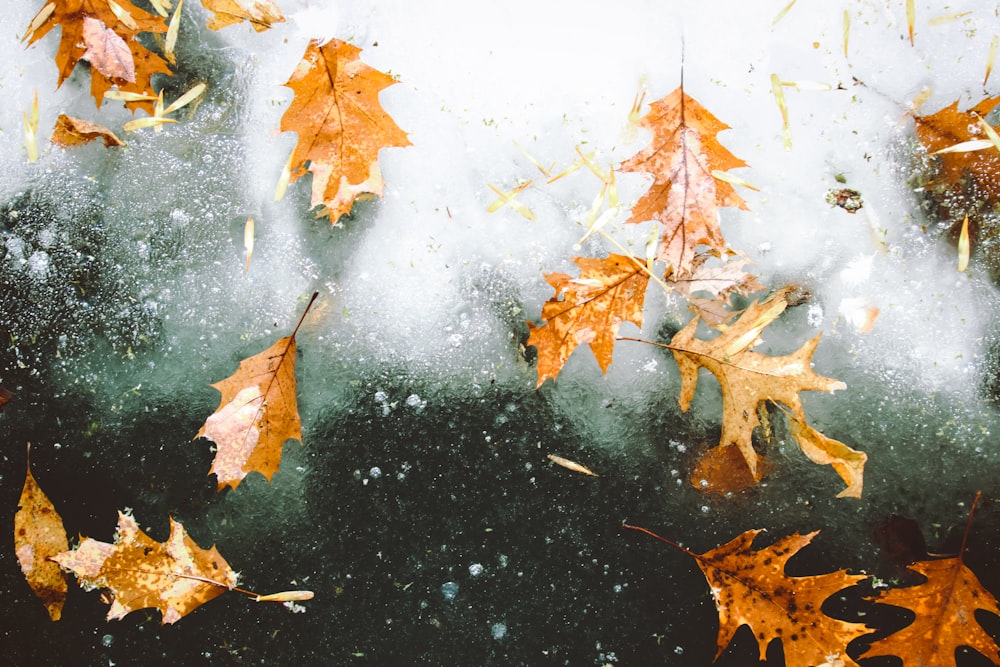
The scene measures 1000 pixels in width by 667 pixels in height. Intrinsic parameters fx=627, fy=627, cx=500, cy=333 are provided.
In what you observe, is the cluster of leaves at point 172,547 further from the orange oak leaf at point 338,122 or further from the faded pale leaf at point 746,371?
the faded pale leaf at point 746,371

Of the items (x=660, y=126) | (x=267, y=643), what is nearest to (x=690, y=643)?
(x=267, y=643)

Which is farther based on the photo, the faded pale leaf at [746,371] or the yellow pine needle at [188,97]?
the yellow pine needle at [188,97]

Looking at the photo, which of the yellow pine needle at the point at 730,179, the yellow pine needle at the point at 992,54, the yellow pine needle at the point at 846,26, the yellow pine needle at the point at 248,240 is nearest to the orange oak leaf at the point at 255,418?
the yellow pine needle at the point at 248,240

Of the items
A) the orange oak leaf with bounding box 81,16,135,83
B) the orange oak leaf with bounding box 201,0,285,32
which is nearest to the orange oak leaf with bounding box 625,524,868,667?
the orange oak leaf with bounding box 201,0,285,32

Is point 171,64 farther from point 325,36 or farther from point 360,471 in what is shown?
point 360,471

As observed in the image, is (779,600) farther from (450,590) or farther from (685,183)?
(685,183)

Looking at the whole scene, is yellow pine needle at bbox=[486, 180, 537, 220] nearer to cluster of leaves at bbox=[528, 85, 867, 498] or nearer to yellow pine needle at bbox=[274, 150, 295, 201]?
cluster of leaves at bbox=[528, 85, 867, 498]

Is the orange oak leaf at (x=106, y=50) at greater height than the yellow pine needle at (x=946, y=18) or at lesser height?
lesser
